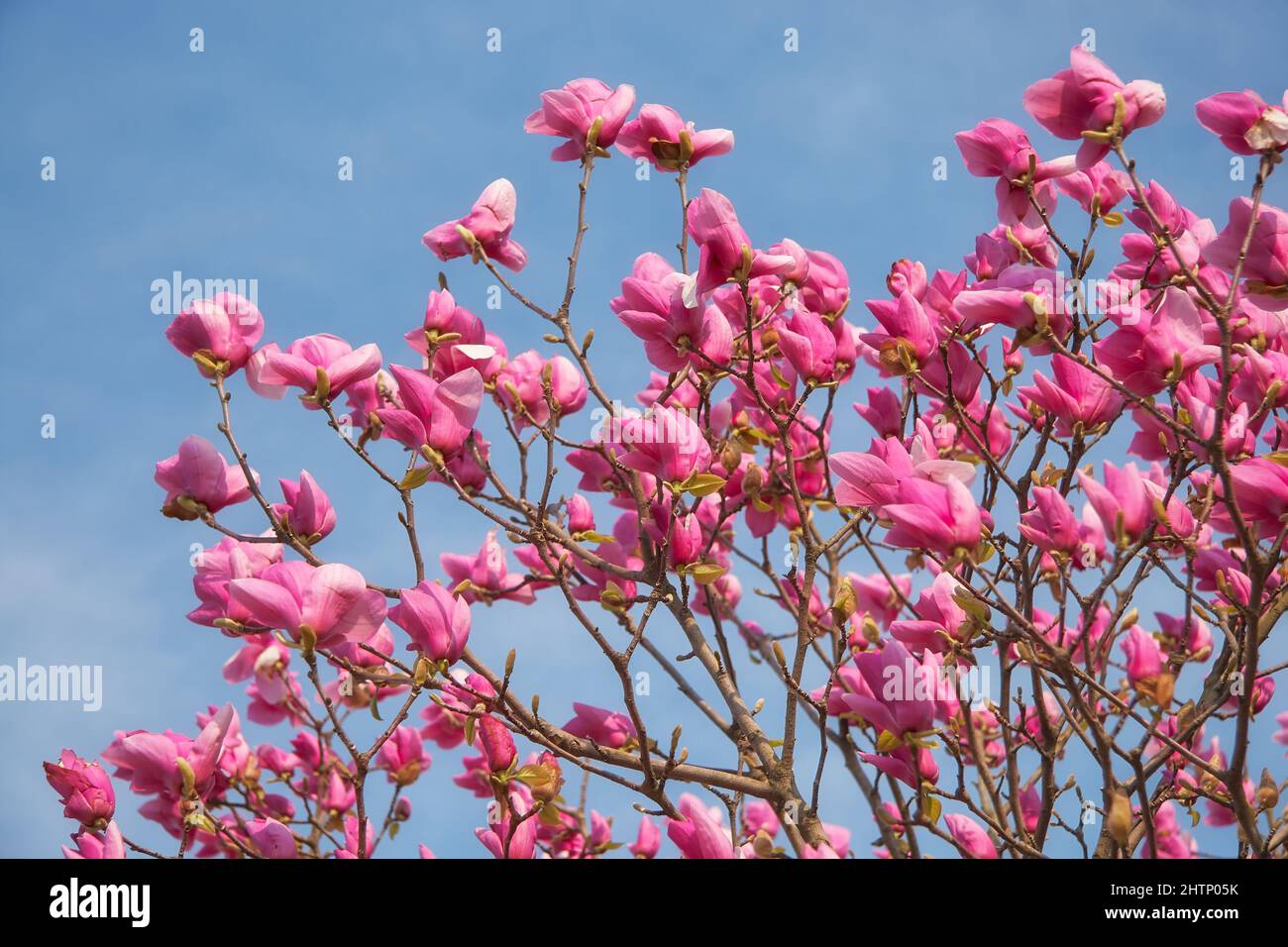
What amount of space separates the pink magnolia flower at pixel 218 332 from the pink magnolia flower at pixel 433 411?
418 mm

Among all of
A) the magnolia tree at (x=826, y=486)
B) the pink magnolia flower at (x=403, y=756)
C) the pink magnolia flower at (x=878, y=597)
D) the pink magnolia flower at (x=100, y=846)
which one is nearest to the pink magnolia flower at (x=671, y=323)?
the magnolia tree at (x=826, y=486)

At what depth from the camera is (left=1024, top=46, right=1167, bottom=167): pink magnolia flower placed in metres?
2.25

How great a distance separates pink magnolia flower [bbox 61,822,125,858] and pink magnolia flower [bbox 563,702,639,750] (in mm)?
1085

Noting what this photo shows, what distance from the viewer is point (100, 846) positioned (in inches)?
86.4

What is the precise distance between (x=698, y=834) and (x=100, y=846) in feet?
4.08

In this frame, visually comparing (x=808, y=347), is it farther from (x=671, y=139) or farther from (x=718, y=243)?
(x=671, y=139)

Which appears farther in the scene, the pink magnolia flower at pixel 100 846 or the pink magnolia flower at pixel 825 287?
the pink magnolia flower at pixel 825 287

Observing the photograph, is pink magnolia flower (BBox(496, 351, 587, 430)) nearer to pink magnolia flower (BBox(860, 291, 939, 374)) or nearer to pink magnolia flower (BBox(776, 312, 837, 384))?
pink magnolia flower (BBox(776, 312, 837, 384))

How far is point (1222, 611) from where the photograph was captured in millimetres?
2631

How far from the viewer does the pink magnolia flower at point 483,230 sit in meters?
2.86

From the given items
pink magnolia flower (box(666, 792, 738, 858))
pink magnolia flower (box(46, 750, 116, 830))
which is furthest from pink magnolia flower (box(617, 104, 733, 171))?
pink magnolia flower (box(46, 750, 116, 830))

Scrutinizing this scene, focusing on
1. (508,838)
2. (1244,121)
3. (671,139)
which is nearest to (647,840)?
(508,838)

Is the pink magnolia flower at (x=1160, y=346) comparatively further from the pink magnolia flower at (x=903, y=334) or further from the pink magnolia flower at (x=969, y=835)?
the pink magnolia flower at (x=969, y=835)
